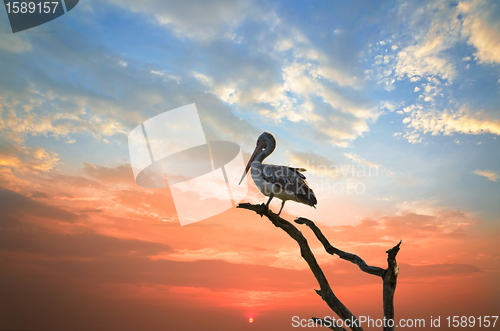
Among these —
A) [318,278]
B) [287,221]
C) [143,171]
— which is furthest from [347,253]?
[143,171]

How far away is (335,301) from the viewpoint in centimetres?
888

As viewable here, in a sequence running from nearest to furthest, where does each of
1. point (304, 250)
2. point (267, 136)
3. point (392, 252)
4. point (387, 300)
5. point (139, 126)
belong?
point (392, 252), point (387, 300), point (304, 250), point (267, 136), point (139, 126)

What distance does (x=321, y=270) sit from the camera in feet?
29.8

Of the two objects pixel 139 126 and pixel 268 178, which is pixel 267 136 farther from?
pixel 139 126

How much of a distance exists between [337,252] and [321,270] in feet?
2.79

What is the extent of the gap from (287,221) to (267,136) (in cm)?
414

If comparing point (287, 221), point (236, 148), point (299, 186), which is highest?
point (236, 148)

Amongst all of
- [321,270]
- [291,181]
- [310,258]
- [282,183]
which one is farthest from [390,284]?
[282,183]

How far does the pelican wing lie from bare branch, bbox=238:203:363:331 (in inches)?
40.8

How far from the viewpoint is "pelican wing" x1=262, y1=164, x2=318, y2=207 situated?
30.3 feet

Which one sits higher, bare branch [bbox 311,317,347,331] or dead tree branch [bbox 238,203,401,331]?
dead tree branch [bbox 238,203,401,331]

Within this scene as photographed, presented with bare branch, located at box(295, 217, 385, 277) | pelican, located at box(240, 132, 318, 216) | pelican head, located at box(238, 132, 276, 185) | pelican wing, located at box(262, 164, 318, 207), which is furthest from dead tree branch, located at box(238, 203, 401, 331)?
pelican head, located at box(238, 132, 276, 185)

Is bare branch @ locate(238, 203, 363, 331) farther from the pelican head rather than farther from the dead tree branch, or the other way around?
the pelican head

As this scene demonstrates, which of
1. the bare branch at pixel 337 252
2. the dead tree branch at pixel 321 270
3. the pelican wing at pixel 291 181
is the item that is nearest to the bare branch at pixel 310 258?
the dead tree branch at pixel 321 270
